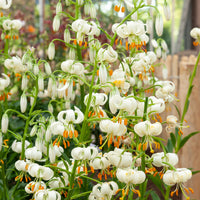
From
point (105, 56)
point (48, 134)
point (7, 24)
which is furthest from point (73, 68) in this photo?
point (7, 24)

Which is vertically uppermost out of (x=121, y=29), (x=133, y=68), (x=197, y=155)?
(x=121, y=29)

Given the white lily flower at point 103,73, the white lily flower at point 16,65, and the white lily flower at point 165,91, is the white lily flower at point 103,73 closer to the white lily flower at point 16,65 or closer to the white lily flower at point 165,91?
the white lily flower at point 165,91

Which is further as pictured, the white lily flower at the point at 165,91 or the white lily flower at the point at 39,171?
the white lily flower at the point at 165,91

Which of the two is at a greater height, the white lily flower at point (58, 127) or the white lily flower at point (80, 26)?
the white lily flower at point (80, 26)

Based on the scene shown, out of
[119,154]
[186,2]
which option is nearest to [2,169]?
[119,154]

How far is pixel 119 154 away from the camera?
1.30 m

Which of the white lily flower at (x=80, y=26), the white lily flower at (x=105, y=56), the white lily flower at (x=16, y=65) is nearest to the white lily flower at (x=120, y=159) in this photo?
the white lily flower at (x=105, y=56)

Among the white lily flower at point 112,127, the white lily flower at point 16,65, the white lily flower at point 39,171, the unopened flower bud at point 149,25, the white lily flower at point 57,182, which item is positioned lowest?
the white lily flower at point 57,182

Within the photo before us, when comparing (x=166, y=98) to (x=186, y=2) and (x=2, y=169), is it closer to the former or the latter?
(x=2, y=169)

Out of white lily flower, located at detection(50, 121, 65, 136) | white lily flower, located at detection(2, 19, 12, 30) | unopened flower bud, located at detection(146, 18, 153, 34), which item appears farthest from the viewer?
white lily flower, located at detection(2, 19, 12, 30)

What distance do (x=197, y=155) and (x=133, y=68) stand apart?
1440mm

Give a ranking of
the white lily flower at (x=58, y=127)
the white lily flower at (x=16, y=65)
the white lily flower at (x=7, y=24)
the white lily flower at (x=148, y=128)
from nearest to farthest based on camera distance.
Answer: the white lily flower at (x=148, y=128), the white lily flower at (x=58, y=127), the white lily flower at (x=16, y=65), the white lily flower at (x=7, y=24)

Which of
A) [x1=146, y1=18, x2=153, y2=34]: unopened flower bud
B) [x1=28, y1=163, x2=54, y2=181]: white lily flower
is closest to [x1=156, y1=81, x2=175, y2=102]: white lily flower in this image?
[x1=146, y1=18, x2=153, y2=34]: unopened flower bud

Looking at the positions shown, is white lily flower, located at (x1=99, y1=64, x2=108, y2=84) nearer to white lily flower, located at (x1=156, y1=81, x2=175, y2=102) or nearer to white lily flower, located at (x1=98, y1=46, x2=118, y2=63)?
white lily flower, located at (x1=98, y1=46, x2=118, y2=63)
